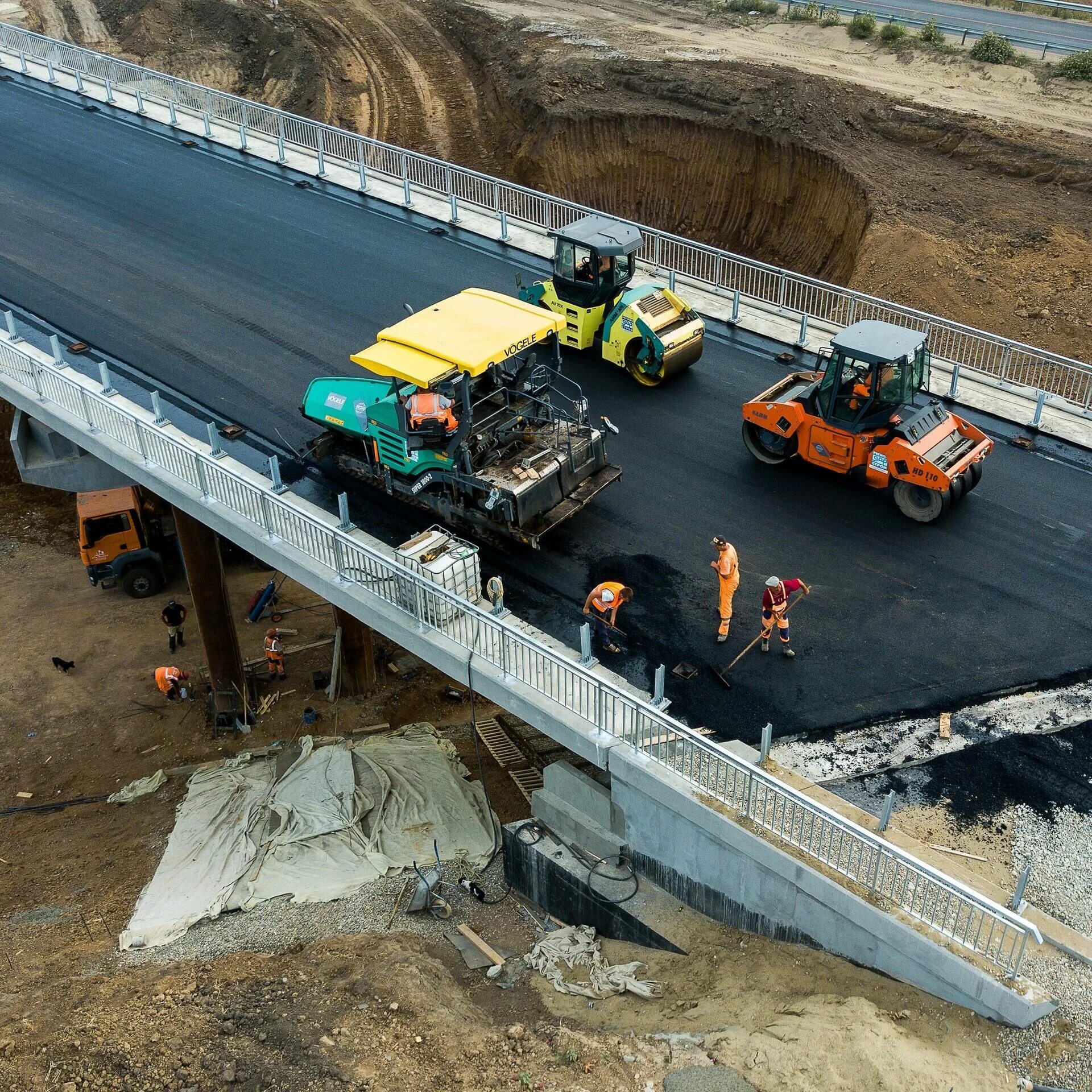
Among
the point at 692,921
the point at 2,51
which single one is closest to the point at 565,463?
the point at 692,921

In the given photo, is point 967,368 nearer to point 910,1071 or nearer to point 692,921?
point 692,921

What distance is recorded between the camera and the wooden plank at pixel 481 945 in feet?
43.2

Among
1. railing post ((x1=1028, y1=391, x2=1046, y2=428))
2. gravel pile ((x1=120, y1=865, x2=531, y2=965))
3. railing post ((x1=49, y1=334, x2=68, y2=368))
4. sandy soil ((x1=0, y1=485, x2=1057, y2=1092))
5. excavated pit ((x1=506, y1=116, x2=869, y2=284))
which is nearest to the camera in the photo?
sandy soil ((x1=0, y1=485, x2=1057, y2=1092))

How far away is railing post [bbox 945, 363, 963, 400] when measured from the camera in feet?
58.7

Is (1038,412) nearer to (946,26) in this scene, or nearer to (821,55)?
(821,55)

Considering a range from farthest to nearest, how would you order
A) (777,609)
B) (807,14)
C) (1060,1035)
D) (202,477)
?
(807,14), (202,477), (777,609), (1060,1035)

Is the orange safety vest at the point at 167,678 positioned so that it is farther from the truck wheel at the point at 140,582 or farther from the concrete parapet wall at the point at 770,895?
the concrete parapet wall at the point at 770,895

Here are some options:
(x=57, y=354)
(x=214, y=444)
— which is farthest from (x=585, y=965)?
(x=57, y=354)

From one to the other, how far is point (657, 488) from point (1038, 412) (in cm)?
619

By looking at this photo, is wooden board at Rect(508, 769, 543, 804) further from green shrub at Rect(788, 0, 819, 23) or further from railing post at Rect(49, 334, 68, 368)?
green shrub at Rect(788, 0, 819, 23)

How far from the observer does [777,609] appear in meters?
12.7

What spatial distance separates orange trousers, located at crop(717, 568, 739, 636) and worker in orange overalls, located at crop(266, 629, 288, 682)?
10.9 meters

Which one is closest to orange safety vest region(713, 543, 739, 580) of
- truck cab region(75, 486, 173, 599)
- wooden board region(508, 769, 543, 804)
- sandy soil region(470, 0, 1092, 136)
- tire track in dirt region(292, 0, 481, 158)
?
wooden board region(508, 769, 543, 804)

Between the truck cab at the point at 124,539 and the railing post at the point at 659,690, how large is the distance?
15.0m
